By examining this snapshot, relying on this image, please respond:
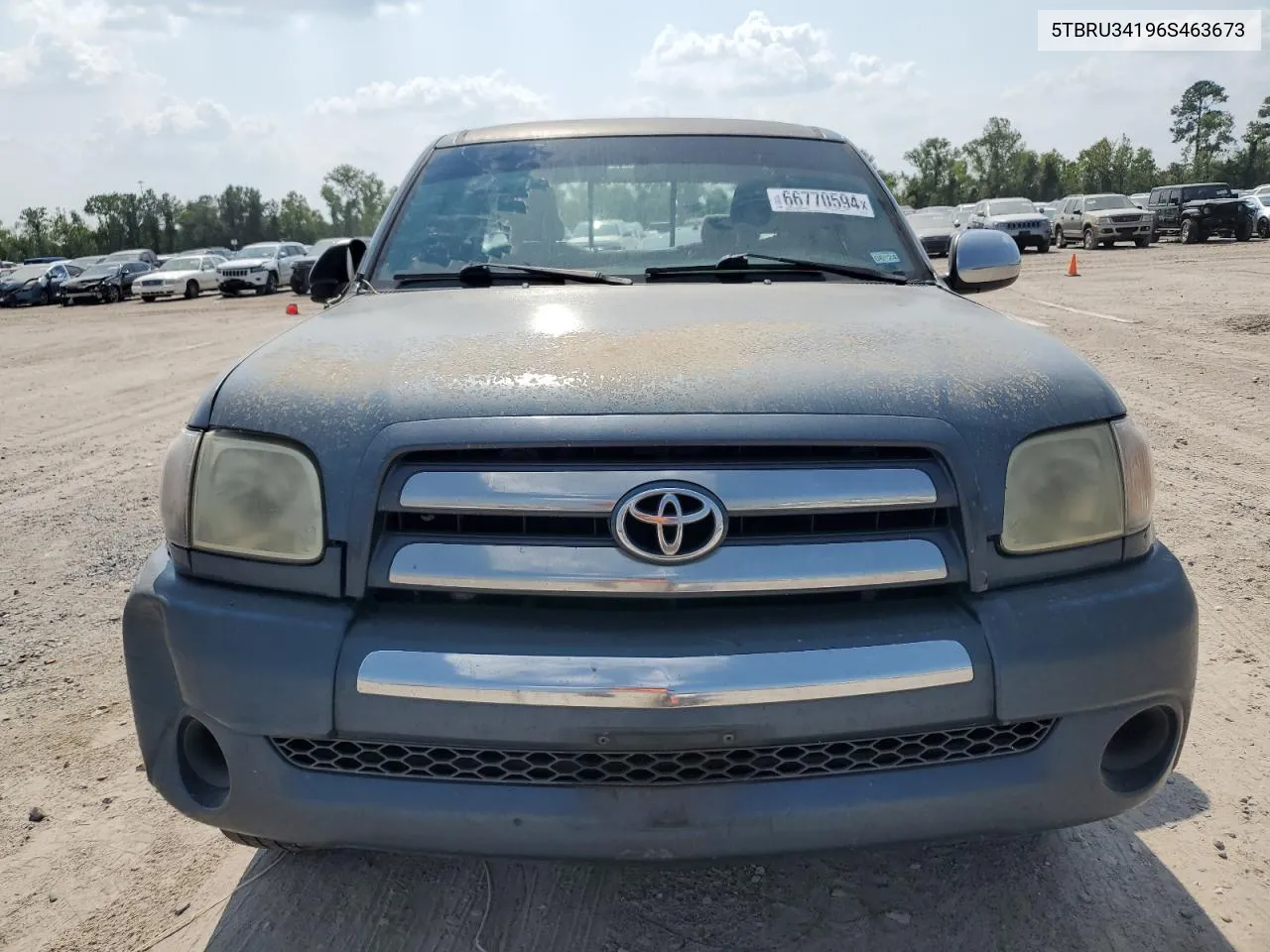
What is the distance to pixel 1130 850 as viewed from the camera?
2.45 m

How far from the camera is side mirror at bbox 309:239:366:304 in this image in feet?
11.6

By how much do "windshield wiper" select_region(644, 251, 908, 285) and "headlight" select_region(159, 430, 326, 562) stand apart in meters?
1.38

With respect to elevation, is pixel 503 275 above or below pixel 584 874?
above

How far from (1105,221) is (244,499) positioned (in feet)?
108

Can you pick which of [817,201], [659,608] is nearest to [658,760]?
[659,608]

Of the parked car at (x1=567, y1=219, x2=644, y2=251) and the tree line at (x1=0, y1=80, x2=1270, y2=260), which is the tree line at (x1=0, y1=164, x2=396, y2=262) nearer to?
the tree line at (x1=0, y1=80, x2=1270, y2=260)

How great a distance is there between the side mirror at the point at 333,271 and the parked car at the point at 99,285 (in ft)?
105

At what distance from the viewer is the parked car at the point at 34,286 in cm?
3222

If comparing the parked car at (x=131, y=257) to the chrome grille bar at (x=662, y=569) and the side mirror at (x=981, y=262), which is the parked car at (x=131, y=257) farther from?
the chrome grille bar at (x=662, y=569)

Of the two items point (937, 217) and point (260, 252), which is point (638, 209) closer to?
point (937, 217)

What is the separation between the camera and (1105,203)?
31.2 metres

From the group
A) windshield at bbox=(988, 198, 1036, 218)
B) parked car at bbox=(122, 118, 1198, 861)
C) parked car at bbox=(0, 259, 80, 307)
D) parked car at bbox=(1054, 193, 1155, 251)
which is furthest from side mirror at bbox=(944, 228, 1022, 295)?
parked car at bbox=(0, 259, 80, 307)

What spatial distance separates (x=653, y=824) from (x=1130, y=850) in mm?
1400

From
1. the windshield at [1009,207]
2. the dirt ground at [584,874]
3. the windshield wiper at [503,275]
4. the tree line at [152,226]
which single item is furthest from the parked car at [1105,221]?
the tree line at [152,226]
